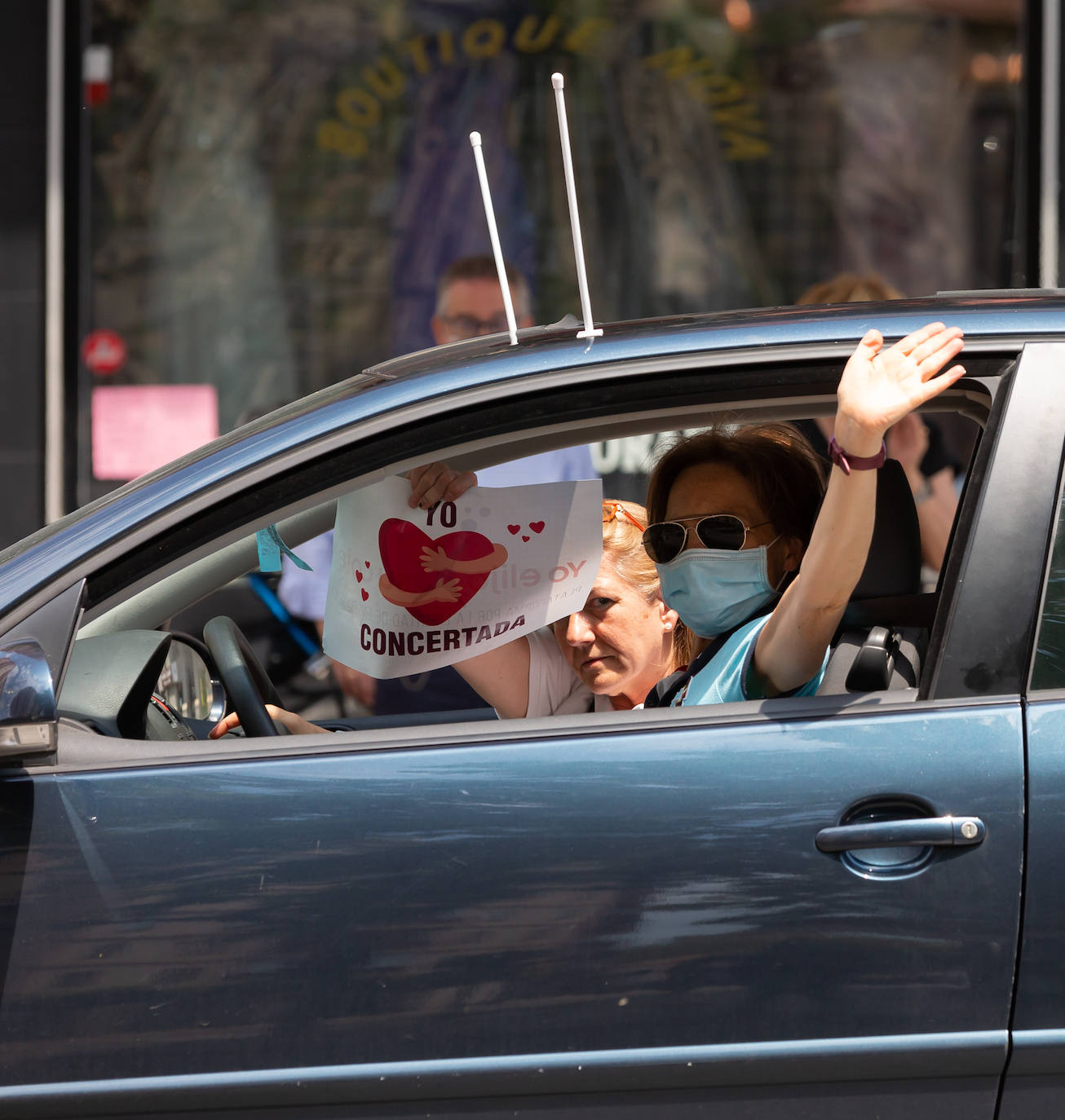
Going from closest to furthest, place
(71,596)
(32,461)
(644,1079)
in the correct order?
(644,1079) → (71,596) → (32,461)

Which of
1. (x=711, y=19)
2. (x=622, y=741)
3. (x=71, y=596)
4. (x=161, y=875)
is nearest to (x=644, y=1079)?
(x=622, y=741)

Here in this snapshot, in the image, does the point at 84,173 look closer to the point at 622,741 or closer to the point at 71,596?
the point at 71,596

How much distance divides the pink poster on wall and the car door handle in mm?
4785

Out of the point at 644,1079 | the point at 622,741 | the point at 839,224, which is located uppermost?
the point at 839,224

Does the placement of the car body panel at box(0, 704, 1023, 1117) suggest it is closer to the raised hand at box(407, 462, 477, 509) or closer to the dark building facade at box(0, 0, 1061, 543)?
the raised hand at box(407, 462, 477, 509)

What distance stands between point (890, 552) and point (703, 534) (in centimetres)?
28

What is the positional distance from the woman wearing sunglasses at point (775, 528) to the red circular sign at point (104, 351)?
4.32m

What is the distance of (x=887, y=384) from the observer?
5.56ft

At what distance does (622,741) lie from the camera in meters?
1.69

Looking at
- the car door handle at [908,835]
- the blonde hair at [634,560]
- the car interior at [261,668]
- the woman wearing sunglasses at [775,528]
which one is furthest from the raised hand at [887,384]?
the blonde hair at [634,560]

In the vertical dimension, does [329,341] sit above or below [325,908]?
above

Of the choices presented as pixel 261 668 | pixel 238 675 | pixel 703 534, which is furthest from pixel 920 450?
pixel 238 675

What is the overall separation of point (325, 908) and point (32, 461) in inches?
182

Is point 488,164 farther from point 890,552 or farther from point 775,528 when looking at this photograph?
point 890,552
